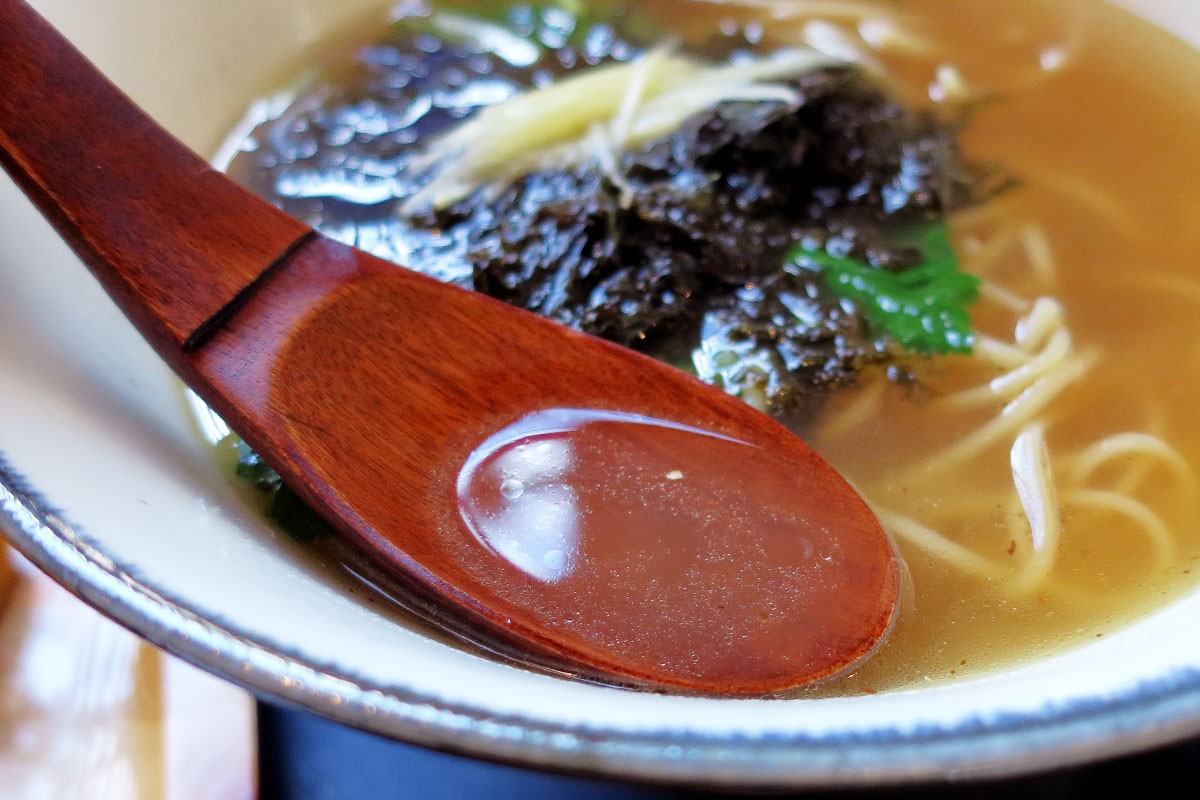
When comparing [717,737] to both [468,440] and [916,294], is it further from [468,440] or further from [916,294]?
[916,294]

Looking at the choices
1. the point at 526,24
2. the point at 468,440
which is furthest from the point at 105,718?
the point at 526,24

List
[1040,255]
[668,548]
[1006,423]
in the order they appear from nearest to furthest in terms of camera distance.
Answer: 1. [668,548]
2. [1006,423]
3. [1040,255]

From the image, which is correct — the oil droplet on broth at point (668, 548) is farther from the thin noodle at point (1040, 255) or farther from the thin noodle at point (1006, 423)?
the thin noodle at point (1040, 255)

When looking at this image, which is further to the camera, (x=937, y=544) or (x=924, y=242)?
(x=924, y=242)

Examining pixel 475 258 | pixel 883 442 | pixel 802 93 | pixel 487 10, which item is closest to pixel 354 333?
pixel 475 258

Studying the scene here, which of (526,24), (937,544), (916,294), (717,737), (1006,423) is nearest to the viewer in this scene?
(717,737)

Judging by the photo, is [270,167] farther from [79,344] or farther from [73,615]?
[73,615]

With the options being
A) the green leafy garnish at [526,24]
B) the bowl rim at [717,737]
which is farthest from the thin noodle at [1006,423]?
the green leafy garnish at [526,24]
